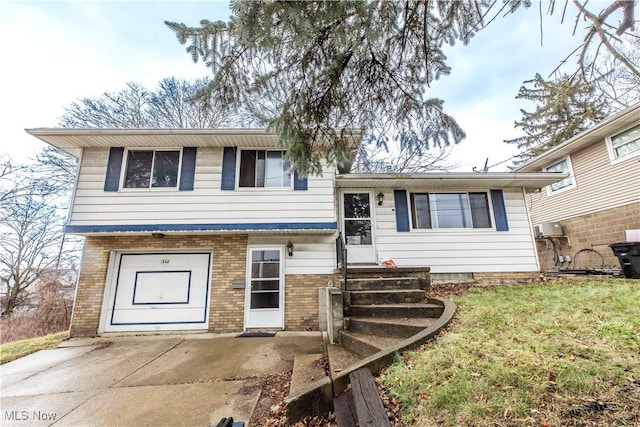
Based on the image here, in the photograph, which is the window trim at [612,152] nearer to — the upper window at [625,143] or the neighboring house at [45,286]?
the upper window at [625,143]

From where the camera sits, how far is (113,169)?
6.47 m

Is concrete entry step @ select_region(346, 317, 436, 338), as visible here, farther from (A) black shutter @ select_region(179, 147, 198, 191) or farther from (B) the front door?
(A) black shutter @ select_region(179, 147, 198, 191)

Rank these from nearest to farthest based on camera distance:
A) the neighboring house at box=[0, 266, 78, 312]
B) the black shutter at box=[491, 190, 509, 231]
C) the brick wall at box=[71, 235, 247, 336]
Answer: the brick wall at box=[71, 235, 247, 336], the black shutter at box=[491, 190, 509, 231], the neighboring house at box=[0, 266, 78, 312]

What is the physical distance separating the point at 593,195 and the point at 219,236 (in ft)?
40.0

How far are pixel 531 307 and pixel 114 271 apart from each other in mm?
8444

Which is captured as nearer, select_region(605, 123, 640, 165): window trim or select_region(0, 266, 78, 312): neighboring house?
select_region(605, 123, 640, 165): window trim

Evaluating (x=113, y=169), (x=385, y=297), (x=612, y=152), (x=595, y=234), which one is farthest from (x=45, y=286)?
(x=612, y=152)

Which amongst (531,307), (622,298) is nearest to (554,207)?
(622,298)

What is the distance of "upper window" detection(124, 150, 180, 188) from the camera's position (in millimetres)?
6547

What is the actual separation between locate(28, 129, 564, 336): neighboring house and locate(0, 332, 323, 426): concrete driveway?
0.78m

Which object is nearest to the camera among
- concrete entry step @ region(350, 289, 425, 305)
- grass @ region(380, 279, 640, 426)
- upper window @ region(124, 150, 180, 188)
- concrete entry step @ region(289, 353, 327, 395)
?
grass @ region(380, 279, 640, 426)

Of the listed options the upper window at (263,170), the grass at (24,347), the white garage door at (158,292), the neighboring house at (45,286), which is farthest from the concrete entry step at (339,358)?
the neighboring house at (45,286)

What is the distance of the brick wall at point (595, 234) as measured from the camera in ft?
26.4

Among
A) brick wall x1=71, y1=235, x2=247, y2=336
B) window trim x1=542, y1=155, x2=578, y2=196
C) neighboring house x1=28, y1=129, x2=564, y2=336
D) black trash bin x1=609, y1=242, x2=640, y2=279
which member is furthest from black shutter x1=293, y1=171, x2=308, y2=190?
window trim x1=542, y1=155, x2=578, y2=196
